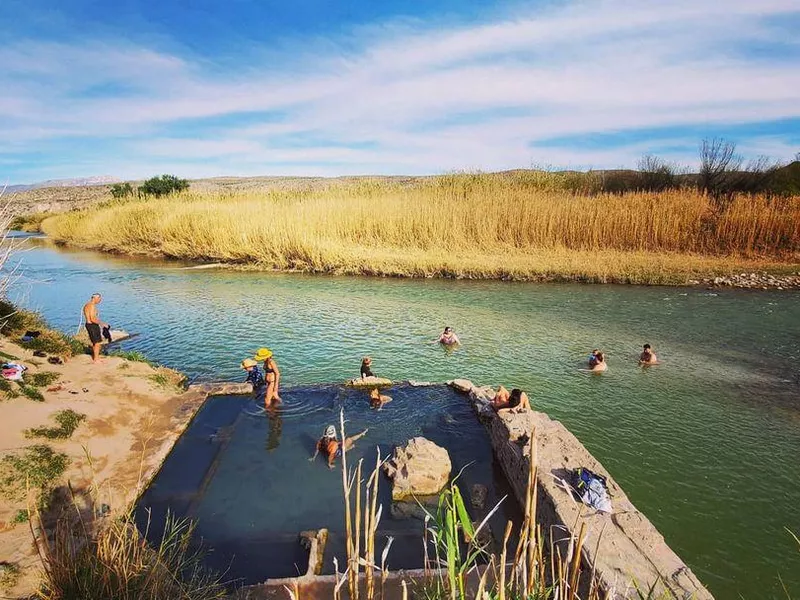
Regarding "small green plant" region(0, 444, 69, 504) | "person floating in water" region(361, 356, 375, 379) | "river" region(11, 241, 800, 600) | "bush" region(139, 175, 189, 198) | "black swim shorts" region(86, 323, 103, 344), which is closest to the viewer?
"small green plant" region(0, 444, 69, 504)

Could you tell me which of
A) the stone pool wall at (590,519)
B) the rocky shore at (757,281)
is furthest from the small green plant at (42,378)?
the rocky shore at (757,281)

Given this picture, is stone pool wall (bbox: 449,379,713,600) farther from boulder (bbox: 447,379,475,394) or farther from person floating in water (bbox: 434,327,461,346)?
person floating in water (bbox: 434,327,461,346)

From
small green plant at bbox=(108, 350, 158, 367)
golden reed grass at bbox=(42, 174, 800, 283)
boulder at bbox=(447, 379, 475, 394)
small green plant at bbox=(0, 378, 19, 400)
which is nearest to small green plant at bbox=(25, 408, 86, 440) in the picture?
small green plant at bbox=(0, 378, 19, 400)

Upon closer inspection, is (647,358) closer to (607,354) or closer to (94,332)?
(607,354)

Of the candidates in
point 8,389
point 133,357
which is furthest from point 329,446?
point 133,357

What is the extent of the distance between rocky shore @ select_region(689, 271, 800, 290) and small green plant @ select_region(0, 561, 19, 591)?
1892 cm

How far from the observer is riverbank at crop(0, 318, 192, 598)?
488cm

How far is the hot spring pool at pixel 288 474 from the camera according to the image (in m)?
4.95

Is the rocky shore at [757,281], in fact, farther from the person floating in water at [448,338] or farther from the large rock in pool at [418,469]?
the large rock in pool at [418,469]

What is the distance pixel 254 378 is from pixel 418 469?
4.17 m

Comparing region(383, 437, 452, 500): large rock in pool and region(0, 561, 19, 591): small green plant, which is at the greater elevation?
region(0, 561, 19, 591): small green plant

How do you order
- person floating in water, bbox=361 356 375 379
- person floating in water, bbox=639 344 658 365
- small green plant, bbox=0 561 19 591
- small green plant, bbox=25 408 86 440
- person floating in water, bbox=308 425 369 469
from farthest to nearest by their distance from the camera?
person floating in water, bbox=639 344 658 365
person floating in water, bbox=361 356 375 379
person floating in water, bbox=308 425 369 469
small green plant, bbox=25 408 86 440
small green plant, bbox=0 561 19 591

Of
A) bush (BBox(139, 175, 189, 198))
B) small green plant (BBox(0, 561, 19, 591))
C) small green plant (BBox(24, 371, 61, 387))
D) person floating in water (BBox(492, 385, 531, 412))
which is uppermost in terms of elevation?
bush (BBox(139, 175, 189, 198))

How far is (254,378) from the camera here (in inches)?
345
